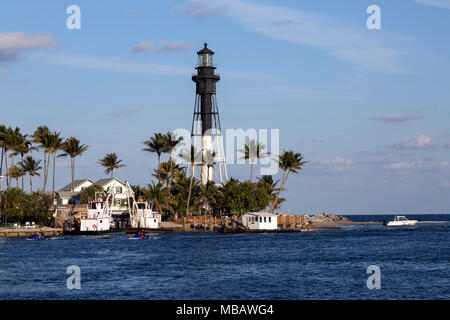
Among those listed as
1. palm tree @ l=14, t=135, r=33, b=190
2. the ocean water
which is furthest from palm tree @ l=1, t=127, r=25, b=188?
the ocean water

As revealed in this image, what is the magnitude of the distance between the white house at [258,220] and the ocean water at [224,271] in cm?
3047

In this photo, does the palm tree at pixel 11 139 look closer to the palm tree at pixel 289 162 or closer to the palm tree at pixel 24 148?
the palm tree at pixel 24 148

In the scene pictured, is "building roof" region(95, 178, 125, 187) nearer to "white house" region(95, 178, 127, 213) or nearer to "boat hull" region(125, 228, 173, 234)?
"white house" region(95, 178, 127, 213)

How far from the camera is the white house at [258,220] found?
386ft

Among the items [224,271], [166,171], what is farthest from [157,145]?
[224,271]

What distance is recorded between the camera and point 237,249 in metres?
79.7

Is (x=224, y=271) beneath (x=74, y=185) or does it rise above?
beneath

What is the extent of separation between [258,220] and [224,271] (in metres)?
62.6

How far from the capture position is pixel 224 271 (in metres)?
55.5

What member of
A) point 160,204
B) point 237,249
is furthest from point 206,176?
point 237,249

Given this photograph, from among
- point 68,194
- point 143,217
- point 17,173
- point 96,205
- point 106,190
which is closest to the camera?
point 96,205

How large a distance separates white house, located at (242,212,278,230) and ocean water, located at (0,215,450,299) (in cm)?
3047

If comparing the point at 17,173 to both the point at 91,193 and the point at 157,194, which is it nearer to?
the point at 91,193

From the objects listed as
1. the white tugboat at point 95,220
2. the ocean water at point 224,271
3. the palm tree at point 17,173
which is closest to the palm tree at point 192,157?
the white tugboat at point 95,220
